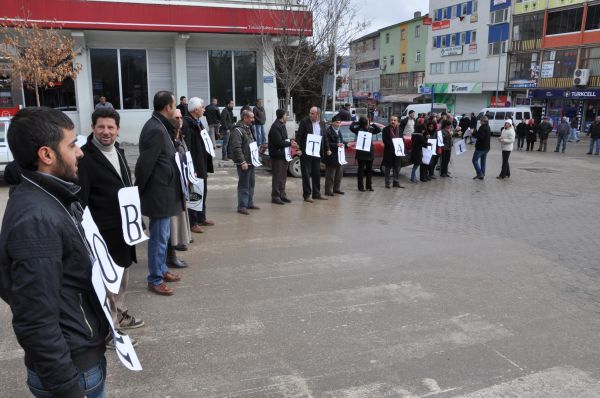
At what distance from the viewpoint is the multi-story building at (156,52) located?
690 inches

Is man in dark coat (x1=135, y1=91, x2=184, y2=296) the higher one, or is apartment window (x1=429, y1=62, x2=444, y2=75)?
apartment window (x1=429, y1=62, x2=444, y2=75)

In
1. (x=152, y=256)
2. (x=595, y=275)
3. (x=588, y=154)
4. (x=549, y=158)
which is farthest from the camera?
(x=588, y=154)

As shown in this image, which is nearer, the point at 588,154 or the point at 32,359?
the point at 32,359

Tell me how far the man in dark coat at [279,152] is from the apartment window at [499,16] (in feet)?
157

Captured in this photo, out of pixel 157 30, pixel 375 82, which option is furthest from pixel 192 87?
pixel 375 82

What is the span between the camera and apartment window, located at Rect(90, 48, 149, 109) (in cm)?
1861

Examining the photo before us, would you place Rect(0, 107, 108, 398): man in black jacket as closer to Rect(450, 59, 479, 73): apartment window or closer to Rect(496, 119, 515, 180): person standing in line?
Rect(496, 119, 515, 180): person standing in line

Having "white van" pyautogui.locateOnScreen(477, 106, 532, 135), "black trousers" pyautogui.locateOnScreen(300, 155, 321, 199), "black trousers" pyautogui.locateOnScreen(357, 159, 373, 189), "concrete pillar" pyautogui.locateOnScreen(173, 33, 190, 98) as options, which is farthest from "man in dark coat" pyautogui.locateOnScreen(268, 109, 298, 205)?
"white van" pyautogui.locateOnScreen(477, 106, 532, 135)

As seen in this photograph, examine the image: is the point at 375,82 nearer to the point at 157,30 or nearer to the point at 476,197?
the point at 157,30

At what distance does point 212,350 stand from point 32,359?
221 centimetres

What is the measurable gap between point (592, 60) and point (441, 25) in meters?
22.4

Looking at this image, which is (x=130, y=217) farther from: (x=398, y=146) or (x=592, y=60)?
(x=592, y=60)

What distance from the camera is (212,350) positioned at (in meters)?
3.98

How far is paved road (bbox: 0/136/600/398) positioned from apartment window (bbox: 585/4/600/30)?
3893 cm
